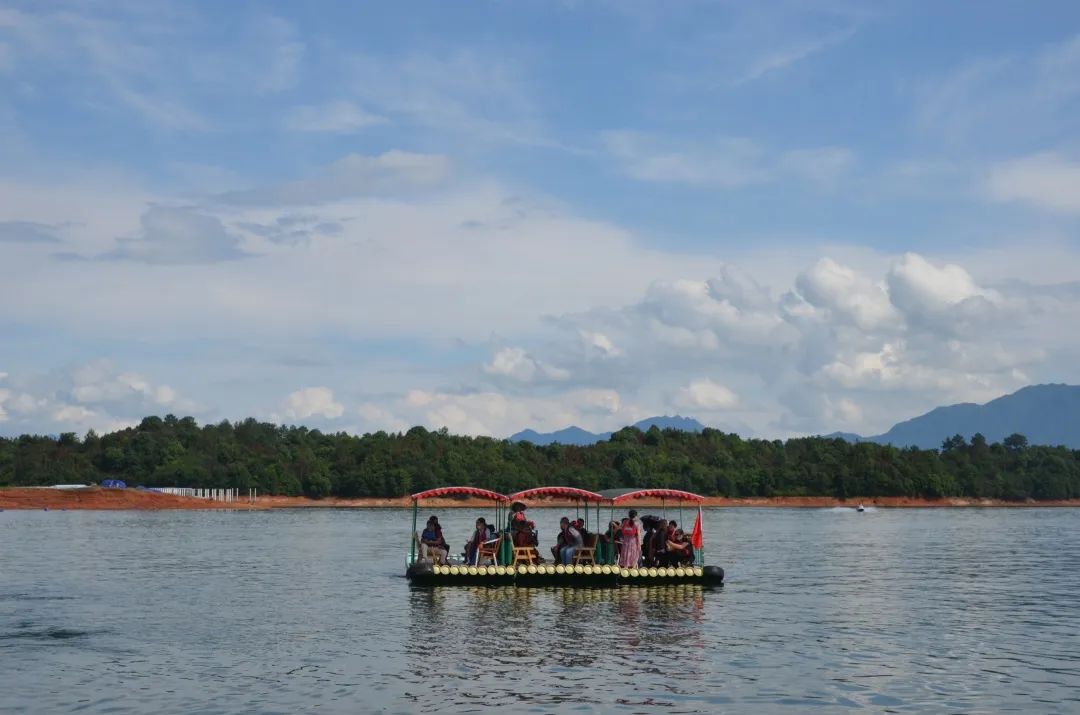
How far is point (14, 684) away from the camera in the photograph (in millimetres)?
25875

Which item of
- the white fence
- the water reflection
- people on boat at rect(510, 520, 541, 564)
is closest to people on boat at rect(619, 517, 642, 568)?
the water reflection

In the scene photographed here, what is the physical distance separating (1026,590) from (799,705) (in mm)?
28559

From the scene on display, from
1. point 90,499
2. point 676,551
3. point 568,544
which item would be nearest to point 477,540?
point 568,544

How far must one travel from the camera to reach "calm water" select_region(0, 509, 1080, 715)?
24.5 metres

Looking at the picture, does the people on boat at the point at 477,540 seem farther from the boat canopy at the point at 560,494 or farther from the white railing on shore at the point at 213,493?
the white railing on shore at the point at 213,493

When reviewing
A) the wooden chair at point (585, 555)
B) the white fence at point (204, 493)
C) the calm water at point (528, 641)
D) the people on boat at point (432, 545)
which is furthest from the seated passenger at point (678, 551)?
the white fence at point (204, 493)

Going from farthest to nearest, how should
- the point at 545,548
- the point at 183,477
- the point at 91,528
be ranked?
the point at 183,477 → the point at 91,528 → the point at 545,548

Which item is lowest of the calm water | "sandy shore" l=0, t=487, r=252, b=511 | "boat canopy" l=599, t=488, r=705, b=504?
the calm water

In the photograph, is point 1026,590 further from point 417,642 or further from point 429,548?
point 417,642

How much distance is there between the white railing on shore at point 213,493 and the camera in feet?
586

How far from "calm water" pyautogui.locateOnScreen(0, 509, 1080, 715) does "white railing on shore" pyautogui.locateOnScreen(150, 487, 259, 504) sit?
400 ft

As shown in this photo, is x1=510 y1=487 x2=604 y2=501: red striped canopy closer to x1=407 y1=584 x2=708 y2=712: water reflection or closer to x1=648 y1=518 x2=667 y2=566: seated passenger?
x1=648 y1=518 x2=667 y2=566: seated passenger

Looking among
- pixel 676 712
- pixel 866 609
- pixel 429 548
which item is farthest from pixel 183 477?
pixel 676 712

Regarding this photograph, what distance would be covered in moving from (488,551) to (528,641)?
1496 centimetres
